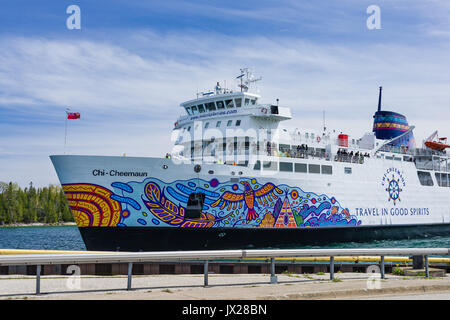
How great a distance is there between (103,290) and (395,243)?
2654 centimetres

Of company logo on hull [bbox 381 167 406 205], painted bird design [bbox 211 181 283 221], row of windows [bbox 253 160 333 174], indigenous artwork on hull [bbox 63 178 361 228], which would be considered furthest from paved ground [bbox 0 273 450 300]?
company logo on hull [bbox 381 167 406 205]

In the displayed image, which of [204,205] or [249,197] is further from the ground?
[249,197]

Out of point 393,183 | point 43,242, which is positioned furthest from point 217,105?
point 43,242

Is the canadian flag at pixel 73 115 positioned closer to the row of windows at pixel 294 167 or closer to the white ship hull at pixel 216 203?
the white ship hull at pixel 216 203

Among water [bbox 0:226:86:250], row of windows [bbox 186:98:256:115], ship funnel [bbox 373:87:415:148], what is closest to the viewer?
row of windows [bbox 186:98:256:115]

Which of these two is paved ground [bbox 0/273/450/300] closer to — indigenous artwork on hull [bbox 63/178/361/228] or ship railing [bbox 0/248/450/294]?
ship railing [bbox 0/248/450/294]

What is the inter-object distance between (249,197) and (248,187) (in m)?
0.50

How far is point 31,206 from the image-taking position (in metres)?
94.2

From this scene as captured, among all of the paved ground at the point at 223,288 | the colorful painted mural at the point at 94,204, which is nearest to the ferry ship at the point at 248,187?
the colorful painted mural at the point at 94,204

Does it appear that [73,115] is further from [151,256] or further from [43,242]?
[43,242]

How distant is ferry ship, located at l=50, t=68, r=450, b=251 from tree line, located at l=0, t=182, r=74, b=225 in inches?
2917

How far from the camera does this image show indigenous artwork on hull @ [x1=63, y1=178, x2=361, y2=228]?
20359 millimetres
